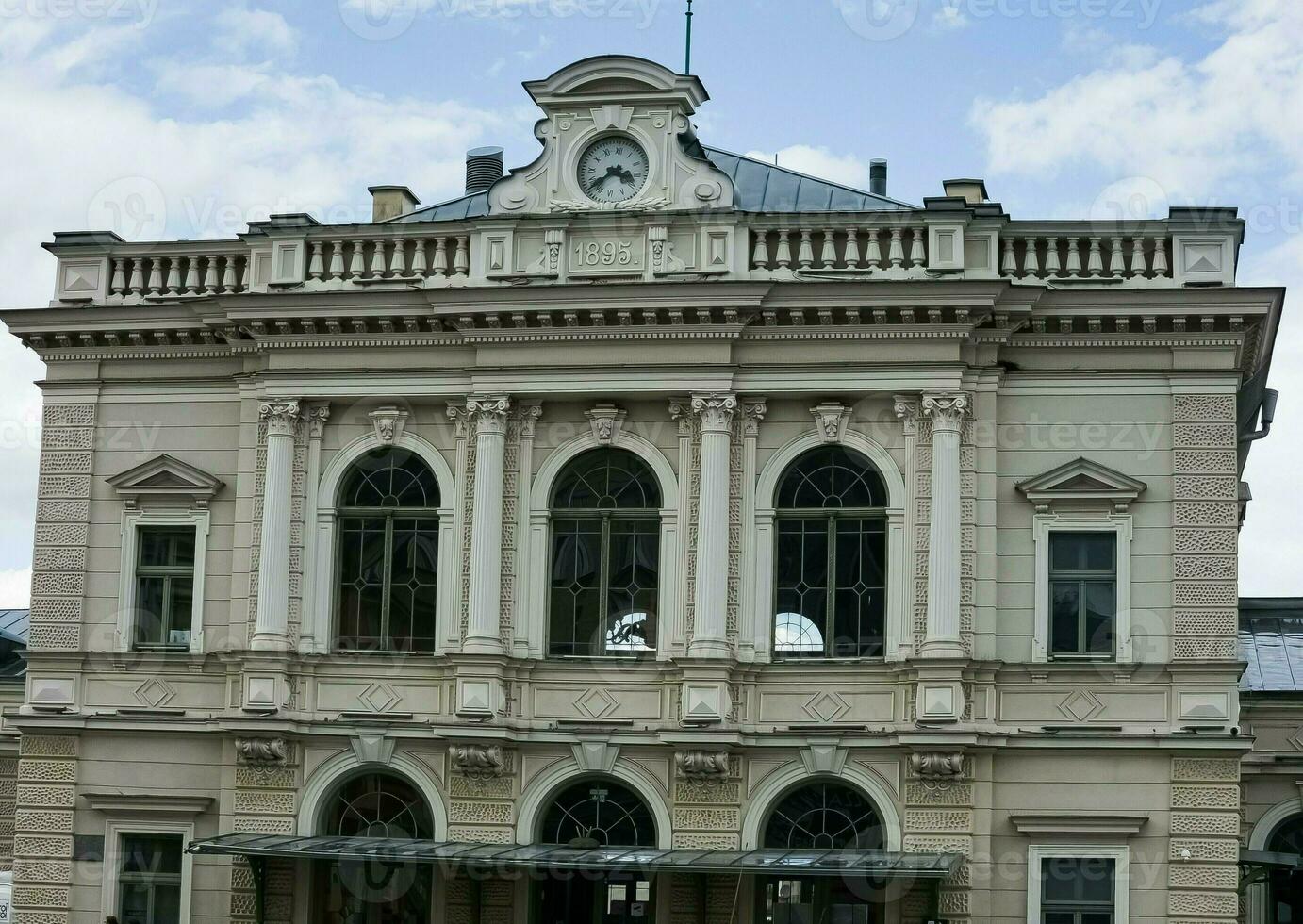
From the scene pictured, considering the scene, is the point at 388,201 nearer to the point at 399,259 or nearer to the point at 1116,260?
the point at 399,259

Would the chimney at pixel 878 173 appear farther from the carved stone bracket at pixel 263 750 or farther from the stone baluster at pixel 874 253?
the carved stone bracket at pixel 263 750

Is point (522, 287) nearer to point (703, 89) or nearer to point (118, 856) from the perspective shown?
point (703, 89)

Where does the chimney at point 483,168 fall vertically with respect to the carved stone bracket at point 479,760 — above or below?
above

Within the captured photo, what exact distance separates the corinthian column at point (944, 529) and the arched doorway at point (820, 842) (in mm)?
2304

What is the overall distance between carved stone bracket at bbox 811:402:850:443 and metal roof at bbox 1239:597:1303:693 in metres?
7.88

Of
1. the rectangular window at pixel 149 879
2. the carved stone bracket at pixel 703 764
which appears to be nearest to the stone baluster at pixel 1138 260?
the carved stone bracket at pixel 703 764

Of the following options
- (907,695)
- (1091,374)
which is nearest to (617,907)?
(907,695)

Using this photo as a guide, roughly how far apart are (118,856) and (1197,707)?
47.7ft

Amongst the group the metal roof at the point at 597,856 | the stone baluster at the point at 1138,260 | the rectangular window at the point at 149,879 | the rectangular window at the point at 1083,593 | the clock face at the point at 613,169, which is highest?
the clock face at the point at 613,169

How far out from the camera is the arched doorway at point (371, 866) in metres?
28.1

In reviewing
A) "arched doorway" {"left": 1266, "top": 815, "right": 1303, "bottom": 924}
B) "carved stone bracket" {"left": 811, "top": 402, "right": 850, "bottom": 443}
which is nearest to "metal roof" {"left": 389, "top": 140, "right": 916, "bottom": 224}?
"carved stone bracket" {"left": 811, "top": 402, "right": 850, "bottom": 443}

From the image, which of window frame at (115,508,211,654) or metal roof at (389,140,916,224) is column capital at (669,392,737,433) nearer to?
metal roof at (389,140,916,224)

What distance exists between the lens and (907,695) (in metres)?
26.7

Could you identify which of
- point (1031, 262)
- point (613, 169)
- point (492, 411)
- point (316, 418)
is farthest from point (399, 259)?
point (1031, 262)
